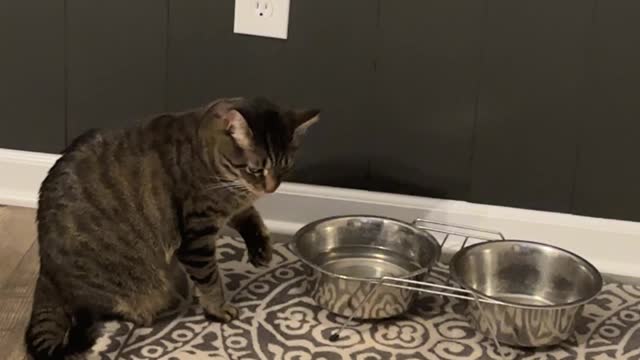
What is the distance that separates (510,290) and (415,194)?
1.08ft

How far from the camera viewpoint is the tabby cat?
6.04ft

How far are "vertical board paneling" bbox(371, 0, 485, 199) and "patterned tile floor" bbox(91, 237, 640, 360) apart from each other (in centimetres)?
31

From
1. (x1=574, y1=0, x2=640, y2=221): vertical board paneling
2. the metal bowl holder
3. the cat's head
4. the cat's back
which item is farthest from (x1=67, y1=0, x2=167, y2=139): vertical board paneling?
(x1=574, y1=0, x2=640, y2=221): vertical board paneling

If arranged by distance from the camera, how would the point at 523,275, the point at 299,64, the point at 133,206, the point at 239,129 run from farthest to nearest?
1. the point at 299,64
2. the point at 523,275
3. the point at 133,206
4. the point at 239,129

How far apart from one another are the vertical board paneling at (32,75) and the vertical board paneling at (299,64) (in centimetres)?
27

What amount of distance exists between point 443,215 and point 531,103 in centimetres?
32

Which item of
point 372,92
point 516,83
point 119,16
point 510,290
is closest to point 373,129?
point 372,92

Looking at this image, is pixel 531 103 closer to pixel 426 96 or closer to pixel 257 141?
pixel 426 96

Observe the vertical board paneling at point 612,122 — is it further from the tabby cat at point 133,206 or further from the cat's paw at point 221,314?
the cat's paw at point 221,314

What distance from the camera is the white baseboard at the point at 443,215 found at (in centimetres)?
223

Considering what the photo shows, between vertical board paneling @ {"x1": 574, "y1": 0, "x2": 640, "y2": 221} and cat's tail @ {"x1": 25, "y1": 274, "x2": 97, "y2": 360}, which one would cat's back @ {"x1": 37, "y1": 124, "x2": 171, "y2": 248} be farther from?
vertical board paneling @ {"x1": 574, "y1": 0, "x2": 640, "y2": 221}

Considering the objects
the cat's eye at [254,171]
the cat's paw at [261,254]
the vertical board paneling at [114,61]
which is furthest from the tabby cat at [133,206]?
the vertical board paneling at [114,61]

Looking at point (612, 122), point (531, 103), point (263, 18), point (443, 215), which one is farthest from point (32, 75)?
point (612, 122)

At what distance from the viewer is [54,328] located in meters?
1.82
